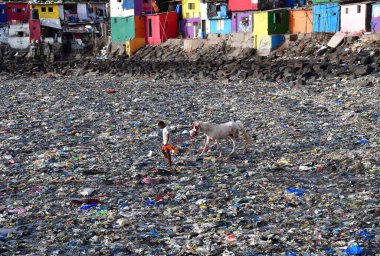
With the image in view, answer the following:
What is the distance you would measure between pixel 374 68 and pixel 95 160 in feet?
48.1

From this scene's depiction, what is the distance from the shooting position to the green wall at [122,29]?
1895 inches

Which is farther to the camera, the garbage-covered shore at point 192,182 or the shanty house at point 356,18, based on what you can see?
the shanty house at point 356,18

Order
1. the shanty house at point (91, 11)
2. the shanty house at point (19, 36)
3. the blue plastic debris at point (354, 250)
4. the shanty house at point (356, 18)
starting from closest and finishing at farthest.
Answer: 1. the blue plastic debris at point (354, 250)
2. the shanty house at point (356, 18)
3. the shanty house at point (19, 36)
4. the shanty house at point (91, 11)

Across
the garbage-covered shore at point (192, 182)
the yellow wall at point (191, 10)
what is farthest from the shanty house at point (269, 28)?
the garbage-covered shore at point (192, 182)

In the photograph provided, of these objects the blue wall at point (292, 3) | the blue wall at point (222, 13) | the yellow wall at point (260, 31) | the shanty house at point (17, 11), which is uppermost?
the shanty house at point (17, 11)

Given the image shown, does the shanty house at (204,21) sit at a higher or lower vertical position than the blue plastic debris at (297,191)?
higher

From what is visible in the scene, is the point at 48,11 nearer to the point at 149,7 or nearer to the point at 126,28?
the point at 126,28

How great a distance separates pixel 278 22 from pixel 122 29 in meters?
15.9

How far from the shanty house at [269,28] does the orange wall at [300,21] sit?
0.34 metres

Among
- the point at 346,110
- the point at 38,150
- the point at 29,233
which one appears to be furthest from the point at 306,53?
the point at 29,233

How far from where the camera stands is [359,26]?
3362 centimetres

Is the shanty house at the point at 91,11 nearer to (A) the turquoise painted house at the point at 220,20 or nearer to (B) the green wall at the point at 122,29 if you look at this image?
(B) the green wall at the point at 122,29

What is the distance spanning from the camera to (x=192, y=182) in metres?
9.08

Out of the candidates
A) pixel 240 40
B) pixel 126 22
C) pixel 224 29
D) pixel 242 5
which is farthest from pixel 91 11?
pixel 240 40
